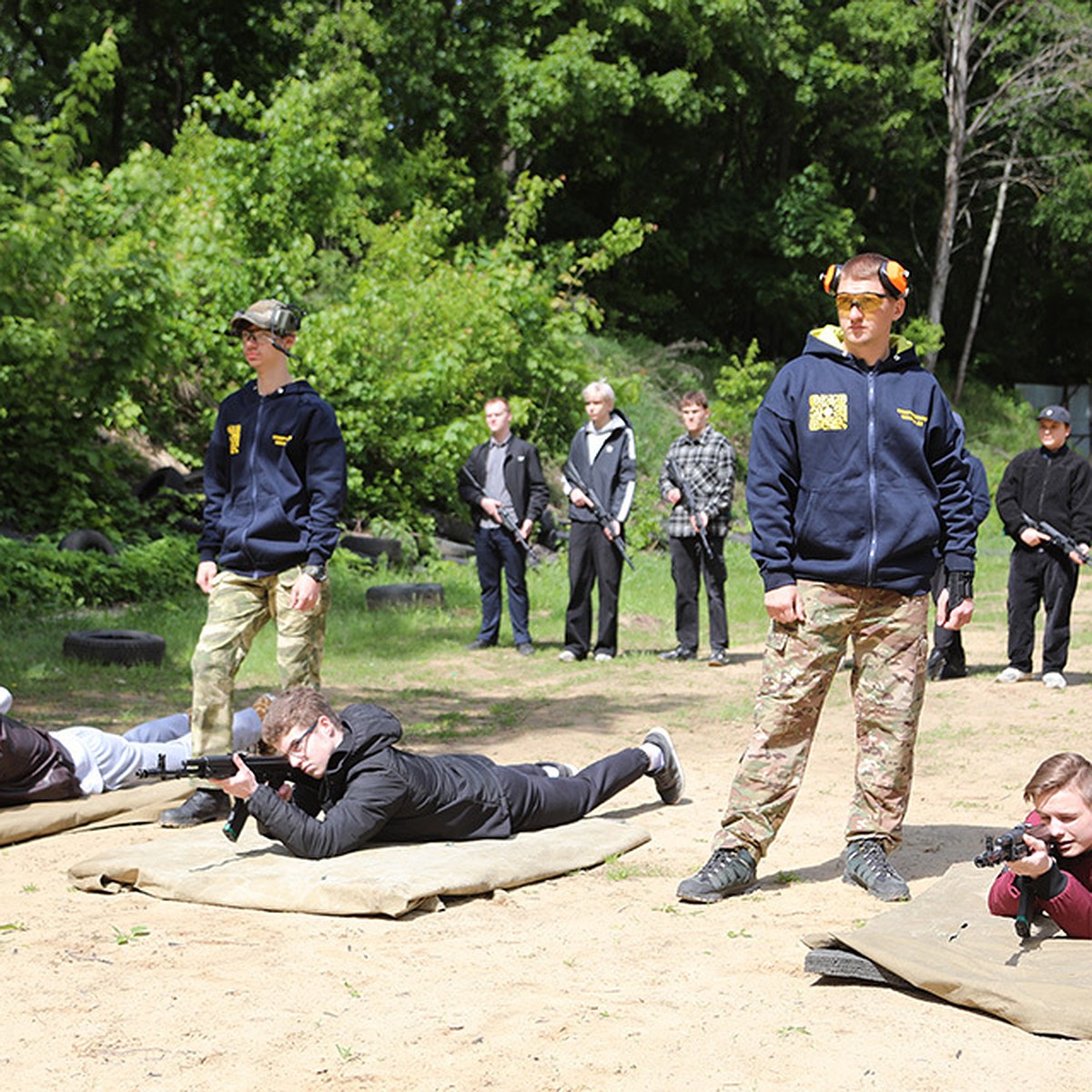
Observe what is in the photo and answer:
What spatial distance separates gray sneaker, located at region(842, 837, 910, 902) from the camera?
17.7 ft

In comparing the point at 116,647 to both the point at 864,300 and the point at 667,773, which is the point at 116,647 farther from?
the point at 864,300

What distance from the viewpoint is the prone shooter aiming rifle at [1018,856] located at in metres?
4.34

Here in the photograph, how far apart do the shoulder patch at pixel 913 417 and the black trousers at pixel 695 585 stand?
670 centimetres

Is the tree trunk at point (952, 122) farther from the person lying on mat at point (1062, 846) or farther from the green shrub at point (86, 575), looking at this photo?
the person lying on mat at point (1062, 846)

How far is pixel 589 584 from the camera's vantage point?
489 inches

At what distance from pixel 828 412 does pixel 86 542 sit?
38.3 ft

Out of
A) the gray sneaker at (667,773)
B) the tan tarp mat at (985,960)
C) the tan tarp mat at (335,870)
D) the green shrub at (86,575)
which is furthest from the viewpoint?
the green shrub at (86,575)

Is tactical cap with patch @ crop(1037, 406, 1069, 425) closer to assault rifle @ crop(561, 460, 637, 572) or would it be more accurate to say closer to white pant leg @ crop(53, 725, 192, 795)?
assault rifle @ crop(561, 460, 637, 572)

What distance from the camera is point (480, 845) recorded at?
19.6ft

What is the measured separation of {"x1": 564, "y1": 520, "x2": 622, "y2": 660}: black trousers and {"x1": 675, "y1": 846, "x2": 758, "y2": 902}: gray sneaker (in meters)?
6.75

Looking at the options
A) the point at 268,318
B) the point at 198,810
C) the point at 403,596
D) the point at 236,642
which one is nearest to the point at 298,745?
the point at 236,642

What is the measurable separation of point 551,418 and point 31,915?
1705 centimetres

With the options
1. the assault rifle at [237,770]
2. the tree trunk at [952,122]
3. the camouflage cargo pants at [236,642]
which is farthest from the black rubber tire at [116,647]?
the tree trunk at [952,122]

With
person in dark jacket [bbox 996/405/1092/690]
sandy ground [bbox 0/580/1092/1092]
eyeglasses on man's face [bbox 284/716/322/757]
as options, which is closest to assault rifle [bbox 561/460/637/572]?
person in dark jacket [bbox 996/405/1092/690]
